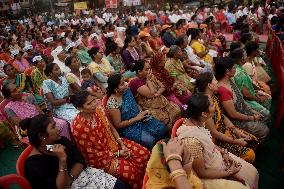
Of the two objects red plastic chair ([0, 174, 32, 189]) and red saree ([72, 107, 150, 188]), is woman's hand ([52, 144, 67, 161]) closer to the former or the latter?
red plastic chair ([0, 174, 32, 189])

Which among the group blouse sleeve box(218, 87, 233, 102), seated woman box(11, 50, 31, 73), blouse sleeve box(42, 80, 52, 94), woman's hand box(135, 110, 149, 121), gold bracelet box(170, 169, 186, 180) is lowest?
seated woman box(11, 50, 31, 73)

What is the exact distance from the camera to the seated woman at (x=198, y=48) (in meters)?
6.50

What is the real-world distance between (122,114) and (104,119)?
1.34 feet

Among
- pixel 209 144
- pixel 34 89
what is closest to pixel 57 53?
pixel 34 89

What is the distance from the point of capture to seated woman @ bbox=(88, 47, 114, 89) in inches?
208

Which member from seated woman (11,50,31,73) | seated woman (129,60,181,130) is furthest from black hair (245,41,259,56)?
seated woman (11,50,31,73)

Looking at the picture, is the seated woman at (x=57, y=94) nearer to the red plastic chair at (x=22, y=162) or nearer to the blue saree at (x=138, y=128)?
the blue saree at (x=138, y=128)

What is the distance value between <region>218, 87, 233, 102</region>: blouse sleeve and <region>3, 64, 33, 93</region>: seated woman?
3.43 m

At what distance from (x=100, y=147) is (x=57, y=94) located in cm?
166

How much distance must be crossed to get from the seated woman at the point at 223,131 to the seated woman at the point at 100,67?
2.41 meters

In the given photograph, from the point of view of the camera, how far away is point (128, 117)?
344 cm

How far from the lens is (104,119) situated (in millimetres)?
3037

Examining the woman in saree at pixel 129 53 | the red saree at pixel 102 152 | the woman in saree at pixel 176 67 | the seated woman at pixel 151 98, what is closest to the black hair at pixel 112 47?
the woman in saree at pixel 129 53

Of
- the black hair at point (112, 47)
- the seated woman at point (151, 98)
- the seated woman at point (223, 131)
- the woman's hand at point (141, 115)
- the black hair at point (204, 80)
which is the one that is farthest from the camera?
the black hair at point (112, 47)
